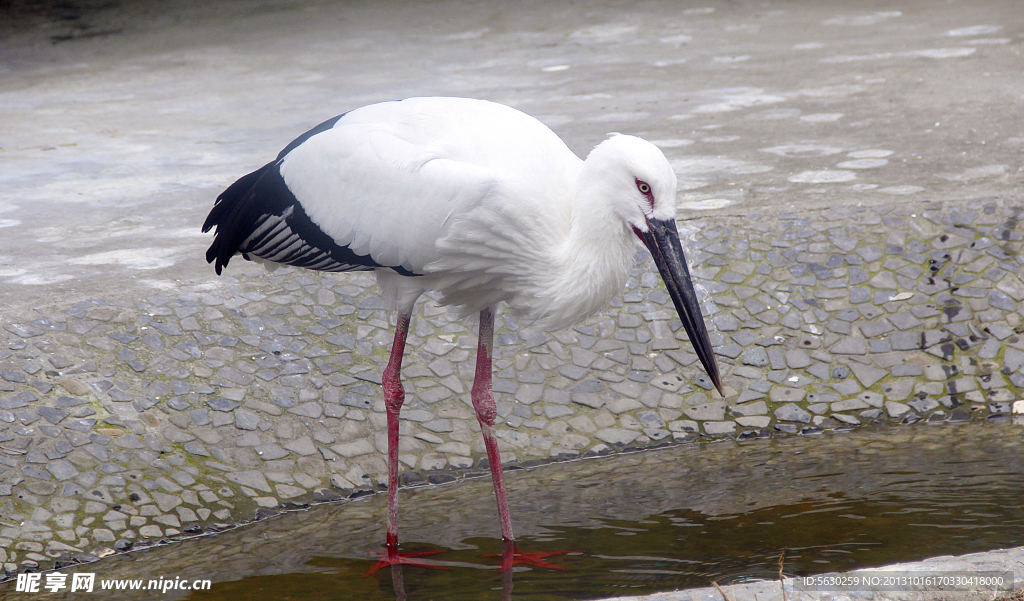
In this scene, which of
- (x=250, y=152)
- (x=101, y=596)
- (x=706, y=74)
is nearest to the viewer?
(x=101, y=596)

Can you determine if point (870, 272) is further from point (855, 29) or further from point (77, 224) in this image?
point (855, 29)

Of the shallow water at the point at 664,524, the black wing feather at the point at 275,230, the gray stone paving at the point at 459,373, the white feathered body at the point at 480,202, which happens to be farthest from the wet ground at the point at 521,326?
the white feathered body at the point at 480,202

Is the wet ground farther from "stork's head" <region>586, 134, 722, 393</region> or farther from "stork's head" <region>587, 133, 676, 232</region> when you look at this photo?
"stork's head" <region>587, 133, 676, 232</region>

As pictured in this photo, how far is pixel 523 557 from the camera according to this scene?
13.4ft

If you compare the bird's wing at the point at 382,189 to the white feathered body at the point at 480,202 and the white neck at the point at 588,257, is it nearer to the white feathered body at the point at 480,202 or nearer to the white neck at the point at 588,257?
the white feathered body at the point at 480,202

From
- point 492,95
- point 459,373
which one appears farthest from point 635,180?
point 492,95

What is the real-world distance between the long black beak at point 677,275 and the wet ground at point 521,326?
59.1 inches

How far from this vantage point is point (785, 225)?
615 cm

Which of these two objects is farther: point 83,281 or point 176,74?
point 176,74

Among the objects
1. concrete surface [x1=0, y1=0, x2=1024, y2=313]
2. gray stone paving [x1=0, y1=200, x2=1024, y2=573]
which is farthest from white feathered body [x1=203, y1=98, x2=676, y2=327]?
concrete surface [x1=0, y1=0, x2=1024, y2=313]

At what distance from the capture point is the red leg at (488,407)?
4211 mm

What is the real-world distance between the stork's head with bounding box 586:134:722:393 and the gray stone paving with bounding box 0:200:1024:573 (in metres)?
1.72

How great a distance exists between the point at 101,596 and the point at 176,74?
30.4 feet

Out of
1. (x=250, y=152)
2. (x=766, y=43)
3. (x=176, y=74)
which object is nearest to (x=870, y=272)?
(x=250, y=152)
